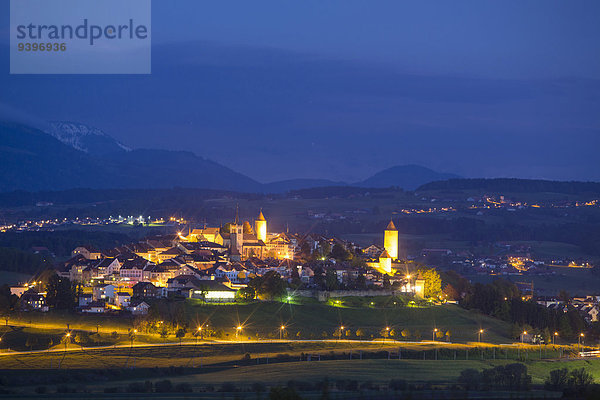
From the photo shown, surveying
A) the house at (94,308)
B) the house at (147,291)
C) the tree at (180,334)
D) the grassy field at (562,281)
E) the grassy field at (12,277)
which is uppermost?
the grassy field at (12,277)

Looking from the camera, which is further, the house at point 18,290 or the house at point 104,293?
the house at point 18,290

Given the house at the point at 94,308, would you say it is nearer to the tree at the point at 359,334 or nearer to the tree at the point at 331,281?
the tree at the point at 359,334

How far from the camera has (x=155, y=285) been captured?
245 feet

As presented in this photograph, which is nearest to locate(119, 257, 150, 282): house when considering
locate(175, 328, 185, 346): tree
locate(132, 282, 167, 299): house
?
locate(132, 282, 167, 299): house

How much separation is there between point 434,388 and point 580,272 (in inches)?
3435

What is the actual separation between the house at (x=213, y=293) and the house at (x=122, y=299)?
16.2 feet

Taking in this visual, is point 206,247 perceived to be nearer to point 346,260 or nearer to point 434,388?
point 346,260

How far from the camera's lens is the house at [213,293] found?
7112cm

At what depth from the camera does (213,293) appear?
2822 inches

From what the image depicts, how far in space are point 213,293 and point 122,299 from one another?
7.03 meters

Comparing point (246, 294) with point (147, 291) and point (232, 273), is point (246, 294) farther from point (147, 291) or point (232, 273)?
point (147, 291)

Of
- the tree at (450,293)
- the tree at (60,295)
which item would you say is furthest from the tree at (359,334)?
the tree at (450,293)

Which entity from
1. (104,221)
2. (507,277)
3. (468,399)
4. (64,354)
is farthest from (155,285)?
(104,221)

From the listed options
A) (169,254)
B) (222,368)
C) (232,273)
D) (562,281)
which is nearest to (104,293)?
(232,273)
